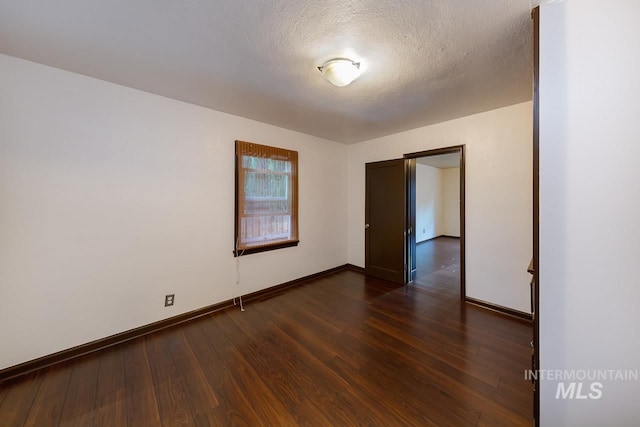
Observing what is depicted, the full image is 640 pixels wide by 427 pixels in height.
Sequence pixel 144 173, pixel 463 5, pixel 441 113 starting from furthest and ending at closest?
pixel 441 113 → pixel 144 173 → pixel 463 5

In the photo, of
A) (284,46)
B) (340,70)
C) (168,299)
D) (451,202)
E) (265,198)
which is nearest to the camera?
(284,46)

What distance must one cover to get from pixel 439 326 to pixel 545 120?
2205mm

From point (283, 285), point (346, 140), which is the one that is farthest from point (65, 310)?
point (346, 140)

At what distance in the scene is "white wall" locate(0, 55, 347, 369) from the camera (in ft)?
6.08

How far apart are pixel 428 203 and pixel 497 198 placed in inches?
212

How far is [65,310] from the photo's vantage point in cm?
203

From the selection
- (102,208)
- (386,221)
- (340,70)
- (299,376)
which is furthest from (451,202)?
(102,208)

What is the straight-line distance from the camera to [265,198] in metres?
3.33

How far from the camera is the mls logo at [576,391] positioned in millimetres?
1093

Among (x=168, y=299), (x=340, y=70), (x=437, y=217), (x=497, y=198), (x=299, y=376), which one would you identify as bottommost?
(x=299, y=376)

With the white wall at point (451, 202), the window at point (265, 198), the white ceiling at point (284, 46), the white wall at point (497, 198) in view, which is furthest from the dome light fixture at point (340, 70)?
the white wall at point (451, 202)

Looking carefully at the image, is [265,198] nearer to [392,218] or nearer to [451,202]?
[392,218]

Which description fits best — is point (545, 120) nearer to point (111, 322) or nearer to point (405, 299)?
point (405, 299)

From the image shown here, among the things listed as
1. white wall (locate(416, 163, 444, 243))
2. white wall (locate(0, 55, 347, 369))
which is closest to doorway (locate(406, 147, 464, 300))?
white wall (locate(416, 163, 444, 243))
